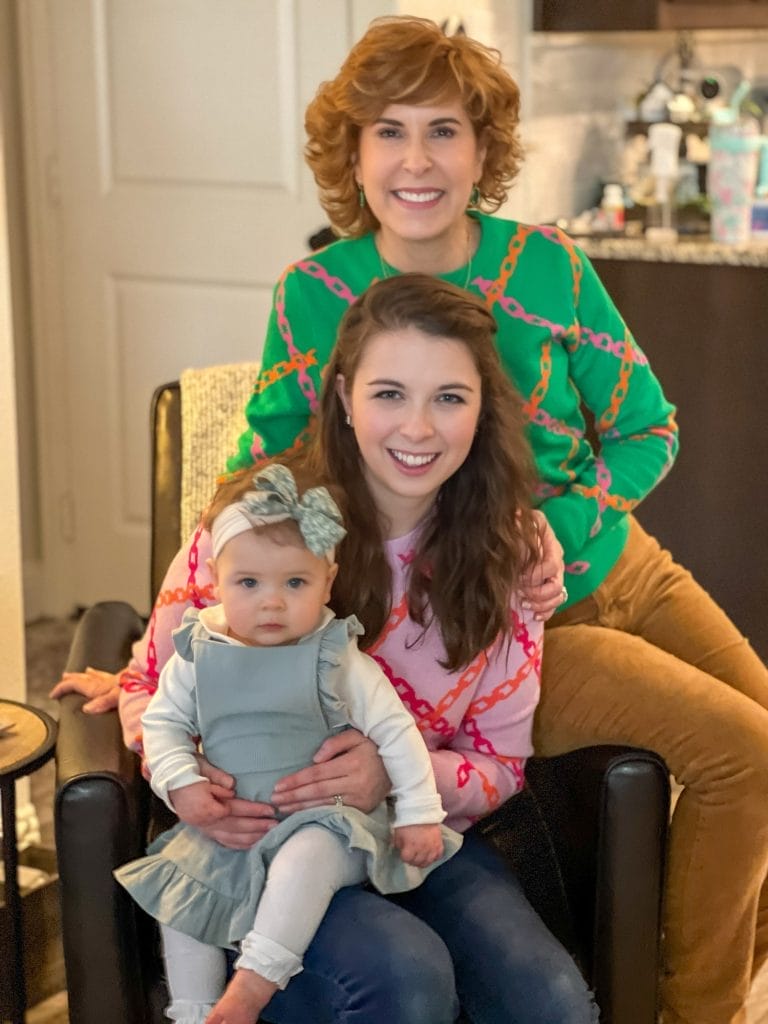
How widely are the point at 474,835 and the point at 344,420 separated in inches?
20.2

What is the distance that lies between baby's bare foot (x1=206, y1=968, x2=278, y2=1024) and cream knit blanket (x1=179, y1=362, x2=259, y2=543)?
80 centimetres

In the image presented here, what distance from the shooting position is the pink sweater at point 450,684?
1836 millimetres

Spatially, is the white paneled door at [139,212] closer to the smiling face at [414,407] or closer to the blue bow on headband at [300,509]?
the smiling face at [414,407]

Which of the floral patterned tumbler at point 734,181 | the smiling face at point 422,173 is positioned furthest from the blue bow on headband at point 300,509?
the floral patterned tumbler at point 734,181

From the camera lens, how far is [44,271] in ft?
12.6

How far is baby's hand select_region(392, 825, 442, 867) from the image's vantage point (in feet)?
5.55

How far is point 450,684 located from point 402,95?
711mm

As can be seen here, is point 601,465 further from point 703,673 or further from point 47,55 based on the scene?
point 47,55

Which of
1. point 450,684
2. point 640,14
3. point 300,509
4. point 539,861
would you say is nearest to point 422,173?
point 300,509

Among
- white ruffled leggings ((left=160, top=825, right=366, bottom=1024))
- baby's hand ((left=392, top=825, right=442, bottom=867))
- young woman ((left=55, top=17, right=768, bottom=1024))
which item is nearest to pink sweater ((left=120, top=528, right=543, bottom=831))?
young woman ((left=55, top=17, right=768, bottom=1024))

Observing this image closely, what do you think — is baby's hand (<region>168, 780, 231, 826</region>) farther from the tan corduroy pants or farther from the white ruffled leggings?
the tan corduroy pants

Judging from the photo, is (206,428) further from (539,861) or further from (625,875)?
(625,875)

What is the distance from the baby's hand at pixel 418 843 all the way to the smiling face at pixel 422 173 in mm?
716

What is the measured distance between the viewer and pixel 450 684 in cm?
184
